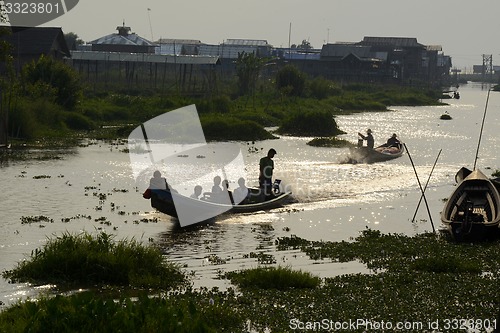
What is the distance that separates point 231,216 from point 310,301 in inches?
428

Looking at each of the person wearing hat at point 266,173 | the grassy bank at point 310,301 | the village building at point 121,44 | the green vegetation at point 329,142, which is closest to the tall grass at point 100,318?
the grassy bank at point 310,301

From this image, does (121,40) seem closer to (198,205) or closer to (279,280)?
(198,205)

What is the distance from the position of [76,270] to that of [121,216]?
28.8 feet

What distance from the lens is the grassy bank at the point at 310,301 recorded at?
12719 millimetres

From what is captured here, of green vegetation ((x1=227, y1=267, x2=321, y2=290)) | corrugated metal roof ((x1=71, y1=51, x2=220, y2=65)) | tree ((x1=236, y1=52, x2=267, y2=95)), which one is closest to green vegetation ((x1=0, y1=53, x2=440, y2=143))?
tree ((x1=236, y1=52, x2=267, y2=95))

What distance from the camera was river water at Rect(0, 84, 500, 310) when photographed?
21.2 m

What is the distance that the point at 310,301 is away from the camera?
16281 mm

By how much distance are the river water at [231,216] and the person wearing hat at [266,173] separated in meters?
1.05

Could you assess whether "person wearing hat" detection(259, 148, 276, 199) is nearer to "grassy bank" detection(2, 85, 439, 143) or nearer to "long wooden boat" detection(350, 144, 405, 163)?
"long wooden boat" detection(350, 144, 405, 163)

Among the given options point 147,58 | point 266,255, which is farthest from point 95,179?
point 147,58

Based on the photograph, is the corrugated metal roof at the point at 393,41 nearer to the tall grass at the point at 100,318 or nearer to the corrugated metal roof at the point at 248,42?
the corrugated metal roof at the point at 248,42

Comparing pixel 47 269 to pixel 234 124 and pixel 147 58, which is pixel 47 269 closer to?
pixel 234 124

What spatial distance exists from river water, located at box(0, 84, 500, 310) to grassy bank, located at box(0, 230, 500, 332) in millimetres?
1085

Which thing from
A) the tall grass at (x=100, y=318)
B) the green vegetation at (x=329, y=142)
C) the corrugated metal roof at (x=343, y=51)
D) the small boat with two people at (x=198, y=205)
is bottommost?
the green vegetation at (x=329, y=142)
